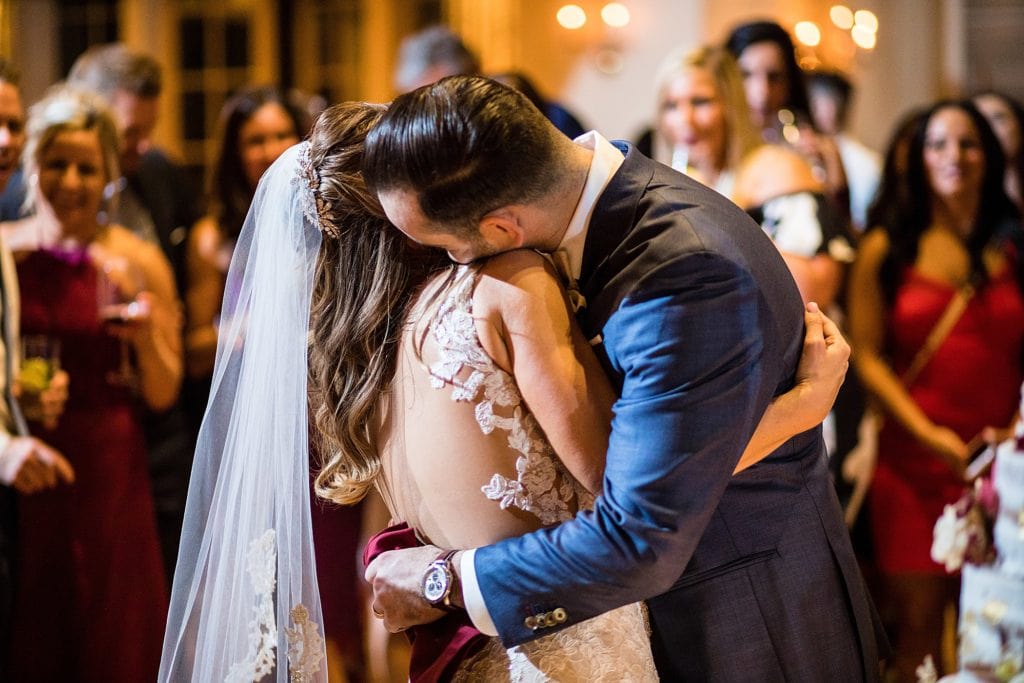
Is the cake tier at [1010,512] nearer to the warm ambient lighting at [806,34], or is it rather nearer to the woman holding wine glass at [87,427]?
the woman holding wine glass at [87,427]

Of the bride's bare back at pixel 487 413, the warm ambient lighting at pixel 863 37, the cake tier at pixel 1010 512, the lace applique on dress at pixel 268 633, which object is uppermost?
the warm ambient lighting at pixel 863 37

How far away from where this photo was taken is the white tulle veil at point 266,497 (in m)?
2.03

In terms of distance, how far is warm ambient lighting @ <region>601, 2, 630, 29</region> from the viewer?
23.0 feet

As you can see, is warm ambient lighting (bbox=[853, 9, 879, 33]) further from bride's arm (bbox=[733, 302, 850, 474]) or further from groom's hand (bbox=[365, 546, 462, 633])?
groom's hand (bbox=[365, 546, 462, 633])

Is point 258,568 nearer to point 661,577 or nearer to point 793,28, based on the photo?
point 661,577

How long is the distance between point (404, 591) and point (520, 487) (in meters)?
0.24

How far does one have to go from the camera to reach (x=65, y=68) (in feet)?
26.8

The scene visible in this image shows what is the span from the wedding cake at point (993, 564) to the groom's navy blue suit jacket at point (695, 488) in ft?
0.56

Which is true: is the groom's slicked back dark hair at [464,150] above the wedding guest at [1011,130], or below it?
above

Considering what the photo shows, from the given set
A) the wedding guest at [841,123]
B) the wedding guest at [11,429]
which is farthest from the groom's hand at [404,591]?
the wedding guest at [841,123]

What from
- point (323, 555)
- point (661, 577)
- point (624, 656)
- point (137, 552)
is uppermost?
point (661, 577)

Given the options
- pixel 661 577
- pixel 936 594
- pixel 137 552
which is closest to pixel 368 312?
pixel 661 577

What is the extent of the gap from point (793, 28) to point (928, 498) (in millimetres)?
3754

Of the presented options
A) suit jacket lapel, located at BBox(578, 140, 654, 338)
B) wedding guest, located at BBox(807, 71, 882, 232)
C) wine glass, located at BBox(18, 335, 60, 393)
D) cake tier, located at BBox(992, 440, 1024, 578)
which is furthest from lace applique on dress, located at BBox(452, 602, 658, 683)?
wedding guest, located at BBox(807, 71, 882, 232)
